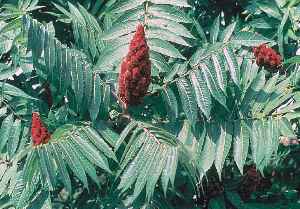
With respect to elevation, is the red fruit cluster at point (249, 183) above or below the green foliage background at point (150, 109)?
below

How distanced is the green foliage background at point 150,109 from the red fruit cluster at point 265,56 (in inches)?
1.6

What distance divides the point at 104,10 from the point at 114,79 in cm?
72

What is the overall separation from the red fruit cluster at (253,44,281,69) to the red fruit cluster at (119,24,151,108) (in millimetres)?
646

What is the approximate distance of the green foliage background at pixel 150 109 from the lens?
8.76 ft

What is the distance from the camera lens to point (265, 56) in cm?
308

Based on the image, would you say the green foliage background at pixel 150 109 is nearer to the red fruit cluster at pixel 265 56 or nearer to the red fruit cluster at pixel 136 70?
the red fruit cluster at pixel 265 56

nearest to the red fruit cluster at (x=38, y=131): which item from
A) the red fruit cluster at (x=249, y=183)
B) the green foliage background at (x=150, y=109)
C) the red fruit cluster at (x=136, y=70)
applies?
the green foliage background at (x=150, y=109)

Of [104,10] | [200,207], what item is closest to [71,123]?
[200,207]

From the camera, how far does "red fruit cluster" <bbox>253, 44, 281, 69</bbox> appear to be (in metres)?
3.07

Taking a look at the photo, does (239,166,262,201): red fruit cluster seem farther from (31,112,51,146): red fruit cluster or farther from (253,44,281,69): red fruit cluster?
(31,112,51,146): red fruit cluster

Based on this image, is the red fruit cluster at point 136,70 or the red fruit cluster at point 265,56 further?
the red fruit cluster at point 265,56

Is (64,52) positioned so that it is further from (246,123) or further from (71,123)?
(246,123)

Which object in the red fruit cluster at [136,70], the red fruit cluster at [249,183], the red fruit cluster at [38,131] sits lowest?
the red fruit cluster at [249,183]

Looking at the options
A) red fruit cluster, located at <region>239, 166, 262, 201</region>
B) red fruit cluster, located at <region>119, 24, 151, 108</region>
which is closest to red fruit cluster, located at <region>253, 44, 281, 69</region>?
red fruit cluster, located at <region>239, 166, 262, 201</region>
